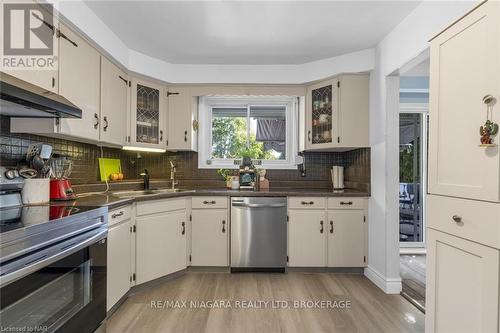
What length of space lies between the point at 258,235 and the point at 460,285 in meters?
2.01

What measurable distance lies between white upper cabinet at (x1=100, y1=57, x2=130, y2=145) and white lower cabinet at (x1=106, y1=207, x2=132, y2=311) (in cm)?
78

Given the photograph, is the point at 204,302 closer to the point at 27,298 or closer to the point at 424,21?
the point at 27,298

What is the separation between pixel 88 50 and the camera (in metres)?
2.32

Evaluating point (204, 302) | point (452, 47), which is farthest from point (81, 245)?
point (452, 47)

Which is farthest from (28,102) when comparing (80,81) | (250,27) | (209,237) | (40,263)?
(209,237)

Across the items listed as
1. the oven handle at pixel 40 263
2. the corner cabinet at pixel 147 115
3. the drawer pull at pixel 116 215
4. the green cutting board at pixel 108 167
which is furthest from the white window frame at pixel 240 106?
the oven handle at pixel 40 263

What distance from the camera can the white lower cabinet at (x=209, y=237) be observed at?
3.12 m

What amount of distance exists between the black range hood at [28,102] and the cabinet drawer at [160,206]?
1.02m

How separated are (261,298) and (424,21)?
8.61 ft

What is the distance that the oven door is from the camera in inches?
43.3

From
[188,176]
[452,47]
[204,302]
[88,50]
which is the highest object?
[88,50]

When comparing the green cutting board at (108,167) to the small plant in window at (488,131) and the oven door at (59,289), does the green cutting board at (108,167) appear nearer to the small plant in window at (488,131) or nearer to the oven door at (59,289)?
the oven door at (59,289)

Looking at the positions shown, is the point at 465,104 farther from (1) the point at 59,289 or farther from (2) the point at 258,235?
(2) the point at 258,235

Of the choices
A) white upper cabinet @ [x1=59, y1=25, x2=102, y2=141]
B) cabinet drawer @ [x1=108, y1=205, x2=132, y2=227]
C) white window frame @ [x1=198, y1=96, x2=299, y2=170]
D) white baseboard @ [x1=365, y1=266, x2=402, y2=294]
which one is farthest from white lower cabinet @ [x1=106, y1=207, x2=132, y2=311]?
white baseboard @ [x1=365, y1=266, x2=402, y2=294]
